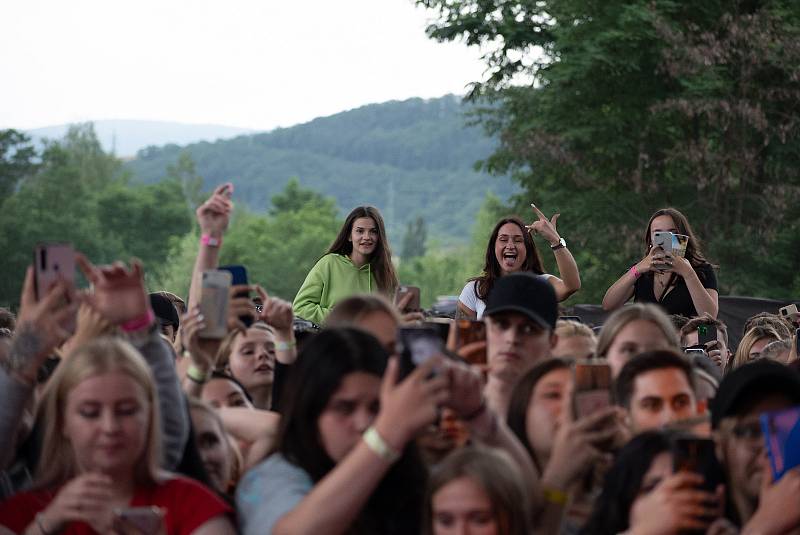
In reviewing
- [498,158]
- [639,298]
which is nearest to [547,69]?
[498,158]

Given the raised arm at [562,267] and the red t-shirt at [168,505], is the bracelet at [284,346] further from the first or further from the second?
the raised arm at [562,267]

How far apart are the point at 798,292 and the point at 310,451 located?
921 inches

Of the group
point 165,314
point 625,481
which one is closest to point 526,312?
point 625,481

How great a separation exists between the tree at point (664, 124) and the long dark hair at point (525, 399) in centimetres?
2057

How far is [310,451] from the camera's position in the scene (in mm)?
4188

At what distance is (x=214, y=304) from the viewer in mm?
5406

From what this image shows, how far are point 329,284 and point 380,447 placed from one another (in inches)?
227

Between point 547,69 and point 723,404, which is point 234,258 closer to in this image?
point 547,69

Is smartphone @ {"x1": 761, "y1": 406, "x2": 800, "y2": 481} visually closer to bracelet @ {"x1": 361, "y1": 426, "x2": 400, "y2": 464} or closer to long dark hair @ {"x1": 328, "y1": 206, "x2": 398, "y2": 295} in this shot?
bracelet @ {"x1": 361, "y1": 426, "x2": 400, "y2": 464}

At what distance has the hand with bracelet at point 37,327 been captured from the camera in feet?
14.8

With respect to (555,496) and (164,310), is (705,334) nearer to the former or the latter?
(164,310)

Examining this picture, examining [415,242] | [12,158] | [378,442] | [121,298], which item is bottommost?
[415,242]

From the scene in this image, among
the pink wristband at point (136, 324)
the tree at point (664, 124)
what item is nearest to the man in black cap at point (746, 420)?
the pink wristband at point (136, 324)

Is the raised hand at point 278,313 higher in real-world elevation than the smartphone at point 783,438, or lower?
higher
